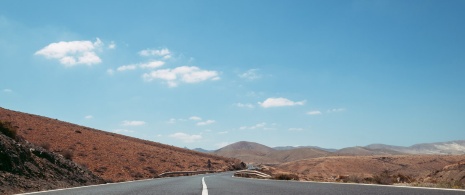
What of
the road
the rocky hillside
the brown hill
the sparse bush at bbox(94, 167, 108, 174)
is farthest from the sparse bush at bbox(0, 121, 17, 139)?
the sparse bush at bbox(94, 167, 108, 174)

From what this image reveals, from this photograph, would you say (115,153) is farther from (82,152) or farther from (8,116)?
(8,116)

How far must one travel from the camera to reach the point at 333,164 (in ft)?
320

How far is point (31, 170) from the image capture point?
62.1 feet

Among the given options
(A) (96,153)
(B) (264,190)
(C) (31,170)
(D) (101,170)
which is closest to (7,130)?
(C) (31,170)

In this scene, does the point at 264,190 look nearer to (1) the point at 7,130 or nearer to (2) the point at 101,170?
(1) the point at 7,130

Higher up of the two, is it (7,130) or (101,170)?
(7,130)

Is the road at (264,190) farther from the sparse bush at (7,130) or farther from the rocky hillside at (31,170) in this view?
the sparse bush at (7,130)

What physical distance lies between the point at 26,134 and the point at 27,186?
44029 millimetres

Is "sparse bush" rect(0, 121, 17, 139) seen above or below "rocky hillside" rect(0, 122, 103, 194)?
above

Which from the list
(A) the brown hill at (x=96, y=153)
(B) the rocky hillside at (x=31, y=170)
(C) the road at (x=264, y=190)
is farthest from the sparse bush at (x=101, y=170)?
(C) the road at (x=264, y=190)

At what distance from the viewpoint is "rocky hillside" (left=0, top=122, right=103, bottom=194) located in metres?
16.0

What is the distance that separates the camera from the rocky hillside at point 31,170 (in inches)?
631

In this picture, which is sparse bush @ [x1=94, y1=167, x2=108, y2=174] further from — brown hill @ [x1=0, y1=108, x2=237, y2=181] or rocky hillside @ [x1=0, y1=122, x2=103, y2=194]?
rocky hillside @ [x1=0, y1=122, x2=103, y2=194]

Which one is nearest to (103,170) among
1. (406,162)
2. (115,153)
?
(115,153)
